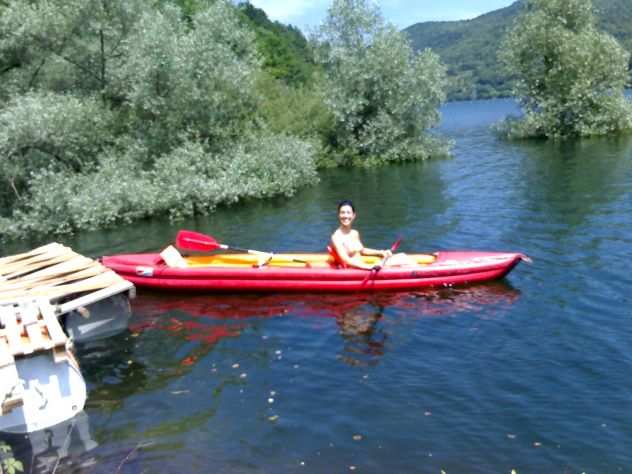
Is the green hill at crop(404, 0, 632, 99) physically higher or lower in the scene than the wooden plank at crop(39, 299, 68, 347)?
higher

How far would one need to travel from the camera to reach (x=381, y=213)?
1711cm

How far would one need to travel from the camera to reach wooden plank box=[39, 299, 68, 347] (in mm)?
6720

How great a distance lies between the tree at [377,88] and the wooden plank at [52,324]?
20.1 metres

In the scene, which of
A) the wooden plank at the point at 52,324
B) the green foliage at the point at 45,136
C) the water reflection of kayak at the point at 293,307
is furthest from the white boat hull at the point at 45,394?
the green foliage at the point at 45,136

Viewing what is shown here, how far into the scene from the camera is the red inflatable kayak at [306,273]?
34.7 ft

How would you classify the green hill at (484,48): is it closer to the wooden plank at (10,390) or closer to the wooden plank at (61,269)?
the wooden plank at (61,269)

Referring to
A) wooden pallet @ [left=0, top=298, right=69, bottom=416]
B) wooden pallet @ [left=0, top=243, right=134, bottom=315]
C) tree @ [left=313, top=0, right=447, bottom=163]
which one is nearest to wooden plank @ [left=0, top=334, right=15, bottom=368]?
wooden pallet @ [left=0, top=298, right=69, bottom=416]

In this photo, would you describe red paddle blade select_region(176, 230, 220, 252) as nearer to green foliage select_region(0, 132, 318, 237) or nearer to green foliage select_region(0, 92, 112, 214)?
green foliage select_region(0, 132, 318, 237)

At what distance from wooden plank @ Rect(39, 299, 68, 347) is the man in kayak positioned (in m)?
4.53

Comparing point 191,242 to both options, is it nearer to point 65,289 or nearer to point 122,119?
point 65,289

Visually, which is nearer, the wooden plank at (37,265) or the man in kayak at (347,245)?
the wooden plank at (37,265)

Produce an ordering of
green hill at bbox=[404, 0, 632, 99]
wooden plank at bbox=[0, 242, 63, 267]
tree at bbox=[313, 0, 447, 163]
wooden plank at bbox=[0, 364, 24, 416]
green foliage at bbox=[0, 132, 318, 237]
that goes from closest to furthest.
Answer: wooden plank at bbox=[0, 364, 24, 416]
wooden plank at bbox=[0, 242, 63, 267]
green foliage at bbox=[0, 132, 318, 237]
tree at bbox=[313, 0, 447, 163]
green hill at bbox=[404, 0, 632, 99]

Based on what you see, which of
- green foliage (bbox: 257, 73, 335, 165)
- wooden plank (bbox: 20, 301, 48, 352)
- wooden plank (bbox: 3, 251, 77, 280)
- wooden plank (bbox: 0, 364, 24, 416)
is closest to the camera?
wooden plank (bbox: 0, 364, 24, 416)

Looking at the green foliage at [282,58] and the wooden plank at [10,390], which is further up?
the green foliage at [282,58]
